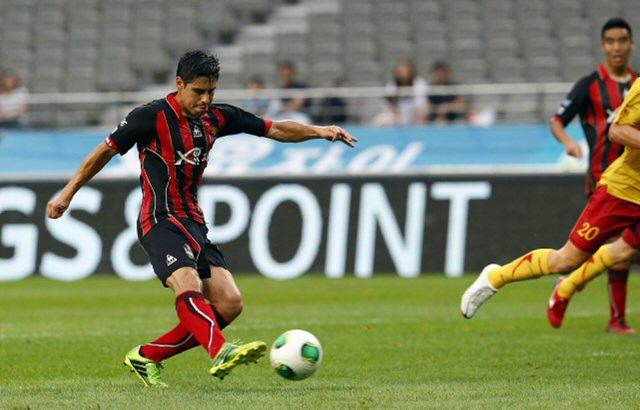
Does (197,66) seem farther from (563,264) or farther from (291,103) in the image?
(291,103)

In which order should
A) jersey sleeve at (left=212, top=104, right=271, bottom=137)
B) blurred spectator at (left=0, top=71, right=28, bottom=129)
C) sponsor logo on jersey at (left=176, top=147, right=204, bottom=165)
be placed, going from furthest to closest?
blurred spectator at (left=0, top=71, right=28, bottom=129) < jersey sleeve at (left=212, top=104, right=271, bottom=137) < sponsor logo on jersey at (left=176, top=147, right=204, bottom=165)

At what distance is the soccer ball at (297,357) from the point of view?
7023mm

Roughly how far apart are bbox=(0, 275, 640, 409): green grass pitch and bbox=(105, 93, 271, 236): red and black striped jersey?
1039 millimetres

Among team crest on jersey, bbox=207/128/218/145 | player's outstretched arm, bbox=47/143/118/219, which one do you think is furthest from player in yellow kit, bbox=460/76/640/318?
player's outstretched arm, bbox=47/143/118/219

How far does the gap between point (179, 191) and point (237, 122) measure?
1.94 feet

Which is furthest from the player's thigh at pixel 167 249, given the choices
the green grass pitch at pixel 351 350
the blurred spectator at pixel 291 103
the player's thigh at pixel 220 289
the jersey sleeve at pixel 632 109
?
the blurred spectator at pixel 291 103

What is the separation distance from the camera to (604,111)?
10.4 m

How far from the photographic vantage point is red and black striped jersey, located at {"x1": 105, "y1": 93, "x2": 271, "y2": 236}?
753 centimetres

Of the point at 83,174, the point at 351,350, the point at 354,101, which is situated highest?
the point at 83,174

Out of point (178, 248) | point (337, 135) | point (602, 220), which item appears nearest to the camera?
point (178, 248)

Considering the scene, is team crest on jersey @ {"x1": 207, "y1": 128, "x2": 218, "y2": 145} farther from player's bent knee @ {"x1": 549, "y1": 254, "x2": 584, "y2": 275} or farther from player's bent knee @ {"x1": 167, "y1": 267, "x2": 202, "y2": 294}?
player's bent knee @ {"x1": 549, "y1": 254, "x2": 584, "y2": 275}

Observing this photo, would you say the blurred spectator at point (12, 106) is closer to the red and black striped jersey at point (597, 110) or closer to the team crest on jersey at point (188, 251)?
the red and black striped jersey at point (597, 110)

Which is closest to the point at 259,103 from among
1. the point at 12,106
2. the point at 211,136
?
the point at 12,106

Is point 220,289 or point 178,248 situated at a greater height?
point 178,248
